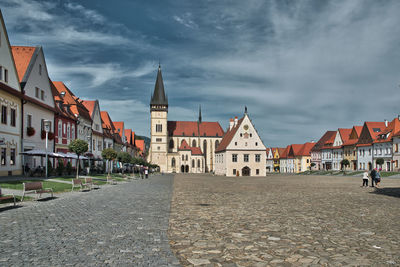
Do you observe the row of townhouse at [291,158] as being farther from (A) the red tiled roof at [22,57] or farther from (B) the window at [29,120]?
(B) the window at [29,120]

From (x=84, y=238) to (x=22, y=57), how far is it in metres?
31.0

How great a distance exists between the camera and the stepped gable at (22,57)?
33281 mm

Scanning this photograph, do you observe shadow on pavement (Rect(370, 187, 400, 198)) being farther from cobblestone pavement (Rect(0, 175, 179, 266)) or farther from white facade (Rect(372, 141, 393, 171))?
white facade (Rect(372, 141, 393, 171))

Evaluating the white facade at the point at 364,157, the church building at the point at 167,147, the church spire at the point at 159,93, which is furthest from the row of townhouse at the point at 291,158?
the church spire at the point at 159,93

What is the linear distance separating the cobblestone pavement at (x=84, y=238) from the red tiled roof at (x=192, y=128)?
365ft

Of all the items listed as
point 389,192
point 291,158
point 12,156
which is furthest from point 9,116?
point 291,158

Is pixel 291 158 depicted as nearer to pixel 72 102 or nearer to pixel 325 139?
pixel 325 139

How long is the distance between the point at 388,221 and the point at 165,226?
6765 mm

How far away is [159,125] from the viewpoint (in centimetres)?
11681

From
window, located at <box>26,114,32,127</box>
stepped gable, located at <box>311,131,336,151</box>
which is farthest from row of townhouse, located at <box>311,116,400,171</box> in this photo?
window, located at <box>26,114,32,127</box>

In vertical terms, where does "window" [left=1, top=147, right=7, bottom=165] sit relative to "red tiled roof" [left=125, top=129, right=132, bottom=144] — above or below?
below

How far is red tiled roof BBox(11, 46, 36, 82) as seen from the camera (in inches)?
1313

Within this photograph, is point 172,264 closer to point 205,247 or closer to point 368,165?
point 205,247

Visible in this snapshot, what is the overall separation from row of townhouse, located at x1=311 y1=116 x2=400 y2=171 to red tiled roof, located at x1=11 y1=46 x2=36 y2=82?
58104 millimetres
